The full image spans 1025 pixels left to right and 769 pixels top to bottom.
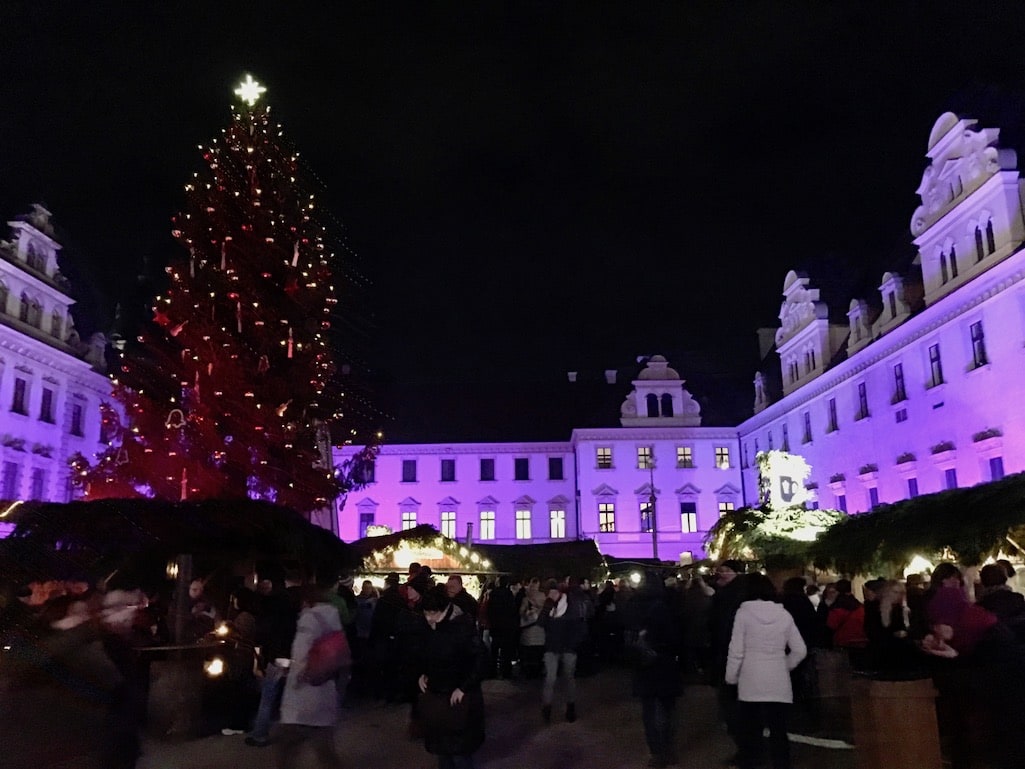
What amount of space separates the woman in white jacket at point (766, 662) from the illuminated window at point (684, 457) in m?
43.5

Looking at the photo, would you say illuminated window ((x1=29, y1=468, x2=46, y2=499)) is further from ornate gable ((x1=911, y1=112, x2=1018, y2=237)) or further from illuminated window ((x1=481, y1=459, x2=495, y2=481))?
ornate gable ((x1=911, y1=112, x2=1018, y2=237))

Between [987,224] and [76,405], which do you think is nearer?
[987,224]

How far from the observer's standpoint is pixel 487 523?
171 feet

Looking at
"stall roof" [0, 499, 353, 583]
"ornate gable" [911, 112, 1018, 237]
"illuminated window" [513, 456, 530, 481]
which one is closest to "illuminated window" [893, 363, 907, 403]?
"ornate gable" [911, 112, 1018, 237]

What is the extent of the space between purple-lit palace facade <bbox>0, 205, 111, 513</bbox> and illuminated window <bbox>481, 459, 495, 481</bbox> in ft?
74.8

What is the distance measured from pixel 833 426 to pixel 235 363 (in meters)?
25.8

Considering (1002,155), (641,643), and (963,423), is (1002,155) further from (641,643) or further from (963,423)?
(641,643)

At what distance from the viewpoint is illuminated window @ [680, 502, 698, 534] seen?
50000 millimetres

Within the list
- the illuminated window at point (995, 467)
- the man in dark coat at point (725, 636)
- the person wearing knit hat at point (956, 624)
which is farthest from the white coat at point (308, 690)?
the illuminated window at point (995, 467)

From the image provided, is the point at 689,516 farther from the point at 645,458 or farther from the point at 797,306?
the point at 797,306

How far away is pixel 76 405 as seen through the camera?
3691 centimetres

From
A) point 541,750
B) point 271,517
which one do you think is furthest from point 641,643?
point 271,517

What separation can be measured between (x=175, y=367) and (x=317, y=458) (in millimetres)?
3934

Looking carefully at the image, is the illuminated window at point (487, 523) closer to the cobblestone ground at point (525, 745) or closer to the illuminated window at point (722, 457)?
the illuminated window at point (722, 457)
